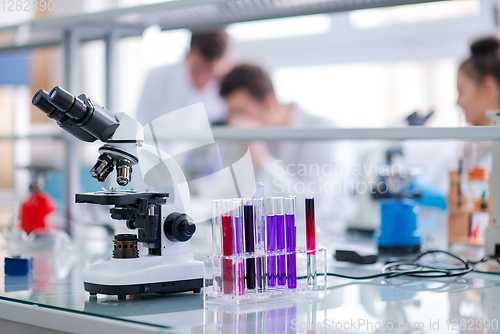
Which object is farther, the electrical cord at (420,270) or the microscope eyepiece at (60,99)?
the electrical cord at (420,270)

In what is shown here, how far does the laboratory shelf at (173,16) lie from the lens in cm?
142

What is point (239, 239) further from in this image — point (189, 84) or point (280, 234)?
point (189, 84)

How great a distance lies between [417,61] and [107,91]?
9.18ft

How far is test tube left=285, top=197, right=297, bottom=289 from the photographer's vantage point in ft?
3.03

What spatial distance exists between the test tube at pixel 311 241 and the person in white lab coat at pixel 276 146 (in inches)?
56.4

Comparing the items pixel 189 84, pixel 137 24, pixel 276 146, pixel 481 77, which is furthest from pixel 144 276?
pixel 189 84

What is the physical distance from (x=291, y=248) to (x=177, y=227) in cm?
21

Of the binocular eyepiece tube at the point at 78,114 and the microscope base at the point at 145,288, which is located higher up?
the binocular eyepiece tube at the point at 78,114

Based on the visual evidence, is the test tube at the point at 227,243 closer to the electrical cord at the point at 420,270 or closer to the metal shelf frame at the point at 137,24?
the electrical cord at the point at 420,270

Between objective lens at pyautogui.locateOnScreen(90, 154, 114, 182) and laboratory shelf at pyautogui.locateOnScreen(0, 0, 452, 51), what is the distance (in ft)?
1.91

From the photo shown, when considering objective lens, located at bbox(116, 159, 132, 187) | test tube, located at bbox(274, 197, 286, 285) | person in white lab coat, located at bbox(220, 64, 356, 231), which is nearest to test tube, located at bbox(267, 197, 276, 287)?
test tube, located at bbox(274, 197, 286, 285)

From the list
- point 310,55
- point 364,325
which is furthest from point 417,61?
point 364,325

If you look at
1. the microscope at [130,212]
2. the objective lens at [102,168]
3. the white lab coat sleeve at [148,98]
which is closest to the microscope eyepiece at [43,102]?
the microscope at [130,212]

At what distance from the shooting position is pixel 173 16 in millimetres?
1641
